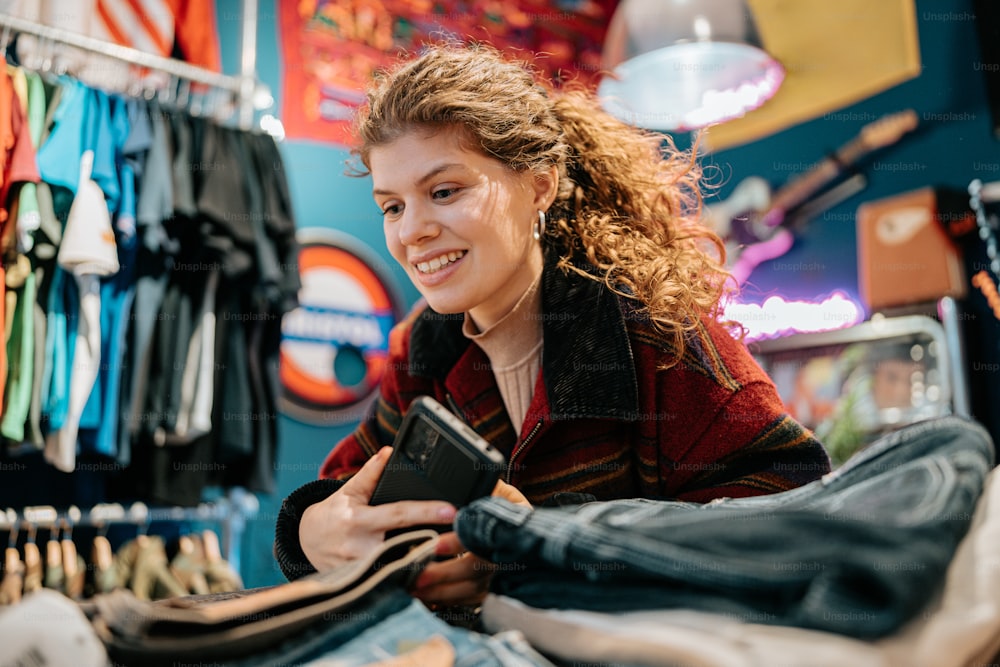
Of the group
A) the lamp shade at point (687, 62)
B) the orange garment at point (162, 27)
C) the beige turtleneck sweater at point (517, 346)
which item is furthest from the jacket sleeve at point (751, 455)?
the orange garment at point (162, 27)

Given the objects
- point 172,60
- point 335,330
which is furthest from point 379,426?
point 335,330

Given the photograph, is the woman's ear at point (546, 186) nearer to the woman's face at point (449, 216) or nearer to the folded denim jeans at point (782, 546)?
the woman's face at point (449, 216)

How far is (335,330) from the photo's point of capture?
11.1ft

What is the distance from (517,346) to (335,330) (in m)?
2.20

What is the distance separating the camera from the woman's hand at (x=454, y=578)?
0.62 metres

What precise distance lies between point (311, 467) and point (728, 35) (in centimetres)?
230

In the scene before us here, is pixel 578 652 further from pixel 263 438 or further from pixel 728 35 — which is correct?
pixel 728 35

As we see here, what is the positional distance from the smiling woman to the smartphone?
211mm

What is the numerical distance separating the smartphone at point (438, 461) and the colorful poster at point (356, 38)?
8.67 ft

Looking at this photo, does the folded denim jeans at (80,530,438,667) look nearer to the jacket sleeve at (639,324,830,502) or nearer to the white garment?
the jacket sleeve at (639,324,830,502)

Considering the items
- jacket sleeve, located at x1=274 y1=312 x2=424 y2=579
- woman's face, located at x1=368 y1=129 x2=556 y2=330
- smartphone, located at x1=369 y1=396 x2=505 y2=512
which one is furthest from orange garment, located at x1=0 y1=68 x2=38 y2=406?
smartphone, located at x1=369 y1=396 x2=505 y2=512

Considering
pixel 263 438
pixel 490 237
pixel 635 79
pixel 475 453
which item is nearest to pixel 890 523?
pixel 475 453

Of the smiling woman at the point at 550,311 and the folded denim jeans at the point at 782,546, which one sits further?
the smiling woman at the point at 550,311

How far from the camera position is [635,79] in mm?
2816
